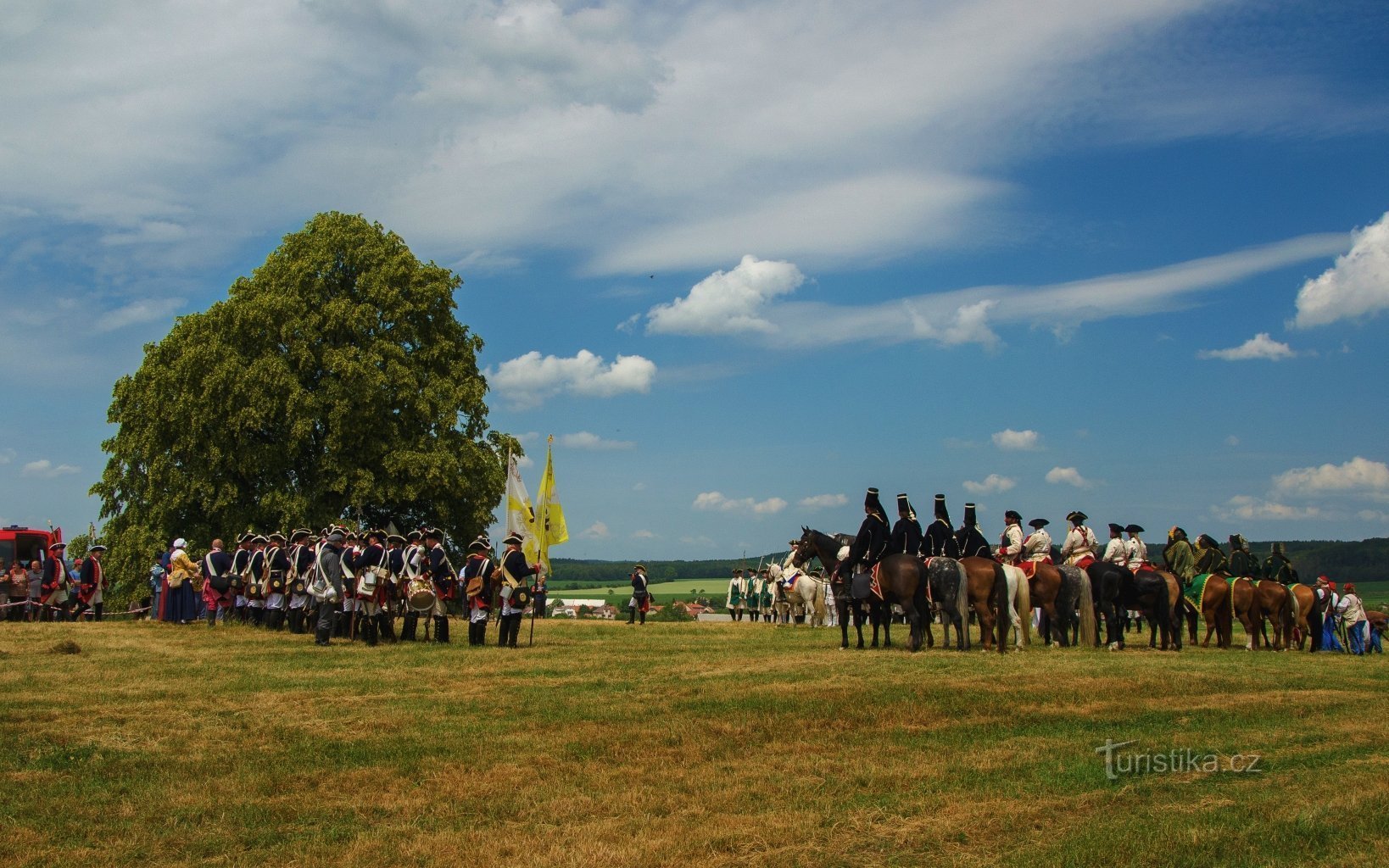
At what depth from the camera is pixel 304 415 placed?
114 ft

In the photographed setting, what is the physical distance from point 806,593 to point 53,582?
792 inches

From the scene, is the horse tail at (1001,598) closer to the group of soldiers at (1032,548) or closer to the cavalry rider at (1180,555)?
the group of soldiers at (1032,548)

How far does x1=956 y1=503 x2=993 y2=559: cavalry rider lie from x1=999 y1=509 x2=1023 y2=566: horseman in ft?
0.90

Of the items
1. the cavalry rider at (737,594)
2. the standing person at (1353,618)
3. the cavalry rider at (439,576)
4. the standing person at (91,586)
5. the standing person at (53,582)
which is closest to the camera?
the cavalry rider at (439,576)

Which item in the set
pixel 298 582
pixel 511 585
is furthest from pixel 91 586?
pixel 511 585

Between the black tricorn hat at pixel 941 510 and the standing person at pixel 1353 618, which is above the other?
the black tricorn hat at pixel 941 510

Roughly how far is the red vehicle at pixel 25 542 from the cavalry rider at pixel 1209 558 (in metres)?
32.9

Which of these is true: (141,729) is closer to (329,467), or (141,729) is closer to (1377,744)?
(1377,744)

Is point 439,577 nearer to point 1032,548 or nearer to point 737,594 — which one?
point 1032,548

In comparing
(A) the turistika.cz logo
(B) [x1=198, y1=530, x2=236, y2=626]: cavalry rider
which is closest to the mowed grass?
(A) the turistika.cz logo

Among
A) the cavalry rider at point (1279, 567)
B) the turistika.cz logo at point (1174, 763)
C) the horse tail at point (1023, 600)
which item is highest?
the cavalry rider at point (1279, 567)

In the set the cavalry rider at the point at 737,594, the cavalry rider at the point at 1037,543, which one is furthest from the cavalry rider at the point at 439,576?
the cavalry rider at the point at 737,594

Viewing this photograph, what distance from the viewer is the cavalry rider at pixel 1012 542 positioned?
872 inches

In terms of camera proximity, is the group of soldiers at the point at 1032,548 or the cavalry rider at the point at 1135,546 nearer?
the group of soldiers at the point at 1032,548
